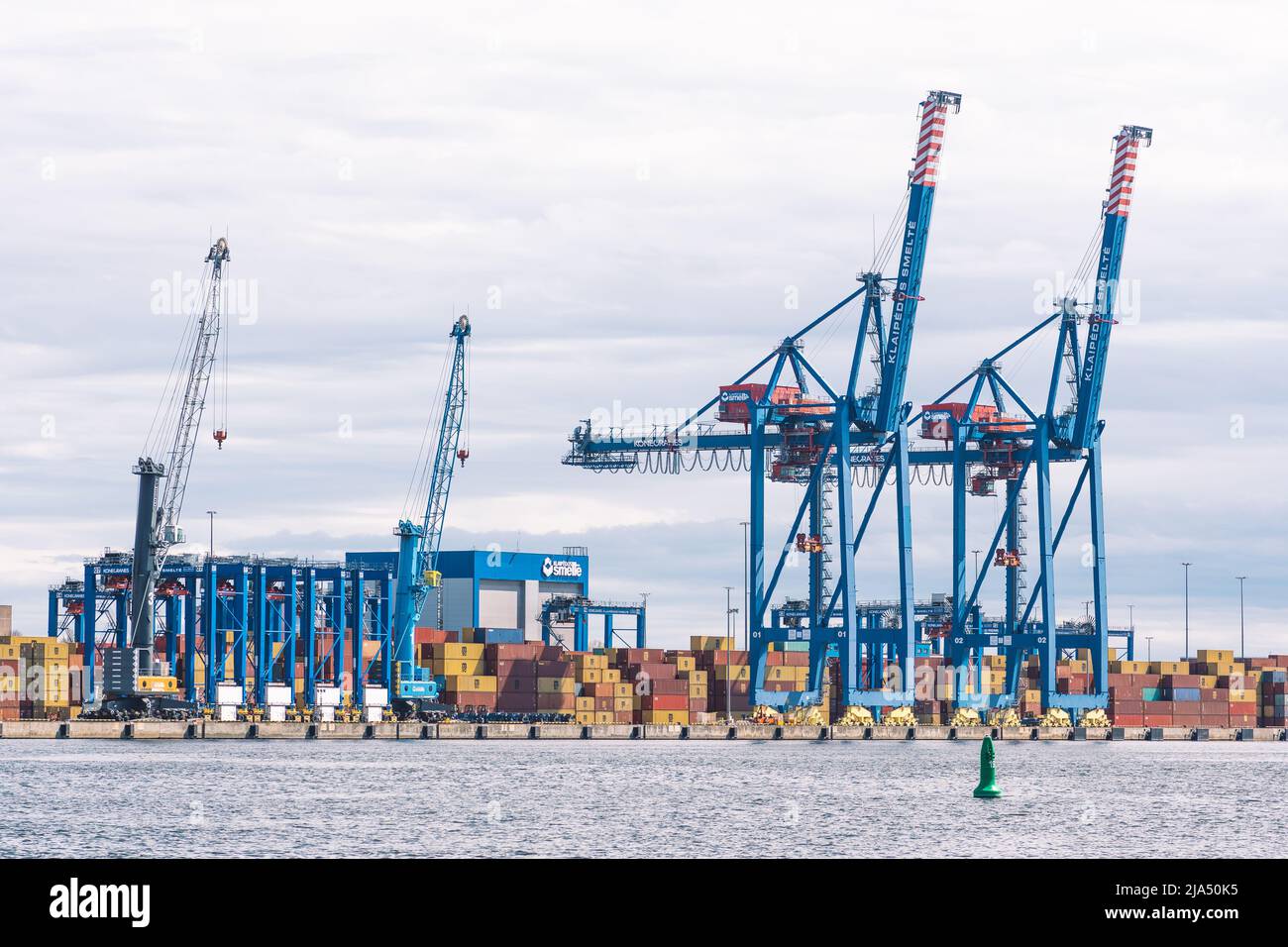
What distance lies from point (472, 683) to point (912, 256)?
38563 millimetres

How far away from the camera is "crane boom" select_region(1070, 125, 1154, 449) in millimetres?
125875

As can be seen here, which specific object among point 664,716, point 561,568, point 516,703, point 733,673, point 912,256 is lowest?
point 664,716

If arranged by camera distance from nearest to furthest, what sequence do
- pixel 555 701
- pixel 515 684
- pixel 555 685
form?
pixel 555 701 → pixel 555 685 → pixel 515 684

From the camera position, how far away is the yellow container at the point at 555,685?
123 meters

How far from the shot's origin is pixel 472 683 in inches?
4833

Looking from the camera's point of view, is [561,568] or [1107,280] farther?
[561,568]

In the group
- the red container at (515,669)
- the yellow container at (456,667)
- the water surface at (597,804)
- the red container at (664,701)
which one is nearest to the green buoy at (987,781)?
the water surface at (597,804)

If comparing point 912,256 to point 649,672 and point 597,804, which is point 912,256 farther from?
point 597,804

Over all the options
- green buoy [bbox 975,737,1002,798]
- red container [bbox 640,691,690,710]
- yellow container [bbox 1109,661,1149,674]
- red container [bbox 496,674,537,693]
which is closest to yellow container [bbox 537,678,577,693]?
red container [bbox 496,674,537,693]

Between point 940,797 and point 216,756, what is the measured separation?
110 ft

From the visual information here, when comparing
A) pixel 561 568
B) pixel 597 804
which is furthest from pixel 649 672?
pixel 597 804

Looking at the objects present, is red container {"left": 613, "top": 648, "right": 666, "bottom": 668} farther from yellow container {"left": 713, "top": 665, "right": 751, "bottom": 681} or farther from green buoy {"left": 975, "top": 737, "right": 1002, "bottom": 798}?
green buoy {"left": 975, "top": 737, "right": 1002, "bottom": 798}
